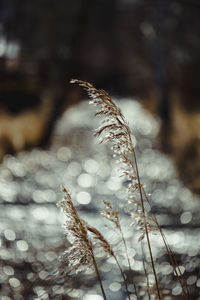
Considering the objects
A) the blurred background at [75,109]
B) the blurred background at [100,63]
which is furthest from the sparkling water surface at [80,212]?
the blurred background at [100,63]

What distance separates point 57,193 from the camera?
20.0 feet

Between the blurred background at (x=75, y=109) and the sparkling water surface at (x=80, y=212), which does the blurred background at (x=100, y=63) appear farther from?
the sparkling water surface at (x=80, y=212)

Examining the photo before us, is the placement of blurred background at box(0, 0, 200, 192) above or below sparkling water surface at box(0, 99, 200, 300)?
above

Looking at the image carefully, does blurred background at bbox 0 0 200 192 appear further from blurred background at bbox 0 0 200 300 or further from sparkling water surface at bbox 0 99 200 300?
sparkling water surface at bbox 0 99 200 300

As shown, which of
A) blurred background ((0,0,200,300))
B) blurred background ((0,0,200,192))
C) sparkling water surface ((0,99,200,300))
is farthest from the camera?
blurred background ((0,0,200,192))

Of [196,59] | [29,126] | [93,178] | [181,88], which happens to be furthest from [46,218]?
[196,59]

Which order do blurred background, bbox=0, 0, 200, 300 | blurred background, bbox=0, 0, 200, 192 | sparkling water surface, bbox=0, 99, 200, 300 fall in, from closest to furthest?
sparkling water surface, bbox=0, 99, 200, 300
blurred background, bbox=0, 0, 200, 300
blurred background, bbox=0, 0, 200, 192

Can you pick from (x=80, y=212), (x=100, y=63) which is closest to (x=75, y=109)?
(x=100, y=63)

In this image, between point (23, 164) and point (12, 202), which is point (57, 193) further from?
point (23, 164)

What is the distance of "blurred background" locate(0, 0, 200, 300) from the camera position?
4485 mm

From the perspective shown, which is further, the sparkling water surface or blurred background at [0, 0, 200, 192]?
blurred background at [0, 0, 200, 192]

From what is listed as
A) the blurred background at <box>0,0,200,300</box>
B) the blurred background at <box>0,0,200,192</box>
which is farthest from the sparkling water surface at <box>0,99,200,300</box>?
the blurred background at <box>0,0,200,192</box>

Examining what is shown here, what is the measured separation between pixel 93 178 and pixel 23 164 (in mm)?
1286

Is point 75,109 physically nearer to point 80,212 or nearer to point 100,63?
point 100,63
